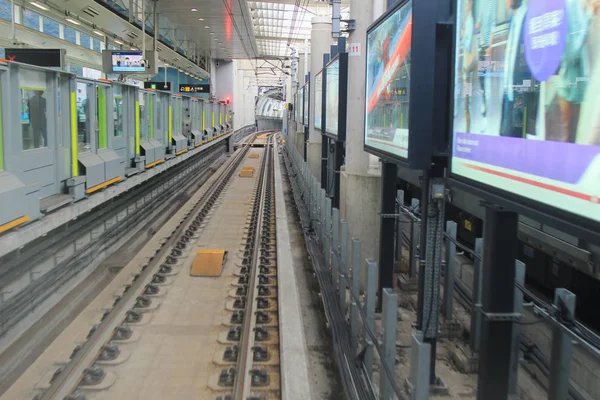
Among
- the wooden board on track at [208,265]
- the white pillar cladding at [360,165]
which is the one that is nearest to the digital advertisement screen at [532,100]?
the white pillar cladding at [360,165]

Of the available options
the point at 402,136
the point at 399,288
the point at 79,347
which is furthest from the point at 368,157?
the point at 79,347

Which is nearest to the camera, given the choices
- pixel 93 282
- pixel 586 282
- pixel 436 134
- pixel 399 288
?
pixel 436 134

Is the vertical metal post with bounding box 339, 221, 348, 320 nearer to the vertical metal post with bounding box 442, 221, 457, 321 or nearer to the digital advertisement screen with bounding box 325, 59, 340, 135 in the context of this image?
the vertical metal post with bounding box 442, 221, 457, 321

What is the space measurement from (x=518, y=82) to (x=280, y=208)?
10.2m

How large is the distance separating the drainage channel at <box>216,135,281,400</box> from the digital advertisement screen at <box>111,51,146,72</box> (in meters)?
7.46

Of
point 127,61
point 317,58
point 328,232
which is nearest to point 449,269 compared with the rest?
point 328,232

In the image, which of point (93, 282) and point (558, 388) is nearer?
point (558, 388)

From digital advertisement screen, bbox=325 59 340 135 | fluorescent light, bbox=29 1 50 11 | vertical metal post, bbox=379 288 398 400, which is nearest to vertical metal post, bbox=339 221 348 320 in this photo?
vertical metal post, bbox=379 288 398 400

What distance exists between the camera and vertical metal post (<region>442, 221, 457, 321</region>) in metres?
5.44

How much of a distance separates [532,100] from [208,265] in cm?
617

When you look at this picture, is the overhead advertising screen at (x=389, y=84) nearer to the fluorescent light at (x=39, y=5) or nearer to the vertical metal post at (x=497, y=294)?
the vertical metal post at (x=497, y=294)

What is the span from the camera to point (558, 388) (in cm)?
330

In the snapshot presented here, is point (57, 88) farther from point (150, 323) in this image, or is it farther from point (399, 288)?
point (399, 288)

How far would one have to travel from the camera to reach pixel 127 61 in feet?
50.2
